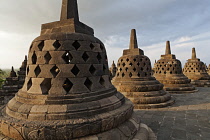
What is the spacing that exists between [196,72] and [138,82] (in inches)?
549

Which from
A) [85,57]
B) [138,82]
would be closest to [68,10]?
[85,57]

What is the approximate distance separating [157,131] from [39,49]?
15.2ft

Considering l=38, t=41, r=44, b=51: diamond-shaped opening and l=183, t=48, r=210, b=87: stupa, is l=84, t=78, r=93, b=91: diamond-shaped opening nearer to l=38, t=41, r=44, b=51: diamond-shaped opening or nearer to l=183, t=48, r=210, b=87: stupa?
l=38, t=41, r=44, b=51: diamond-shaped opening

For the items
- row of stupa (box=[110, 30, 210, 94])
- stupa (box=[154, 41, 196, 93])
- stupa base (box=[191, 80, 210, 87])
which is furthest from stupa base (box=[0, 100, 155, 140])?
stupa base (box=[191, 80, 210, 87])

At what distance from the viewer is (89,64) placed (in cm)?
361

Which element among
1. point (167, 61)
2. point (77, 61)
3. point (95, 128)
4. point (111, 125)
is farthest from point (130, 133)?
point (167, 61)

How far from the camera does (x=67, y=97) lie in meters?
3.19

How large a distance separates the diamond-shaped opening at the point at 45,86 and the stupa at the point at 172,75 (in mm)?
11566

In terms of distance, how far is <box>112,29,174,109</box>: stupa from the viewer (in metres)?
7.95

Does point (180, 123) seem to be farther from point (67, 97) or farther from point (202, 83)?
point (202, 83)

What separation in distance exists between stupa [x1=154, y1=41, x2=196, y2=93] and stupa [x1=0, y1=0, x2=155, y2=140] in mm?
10057

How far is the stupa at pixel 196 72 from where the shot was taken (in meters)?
17.3

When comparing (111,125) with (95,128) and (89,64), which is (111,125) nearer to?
(95,128)

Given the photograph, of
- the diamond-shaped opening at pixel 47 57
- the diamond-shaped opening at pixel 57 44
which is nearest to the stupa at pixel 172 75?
the diamond-shaped opening at pixel 57 44
